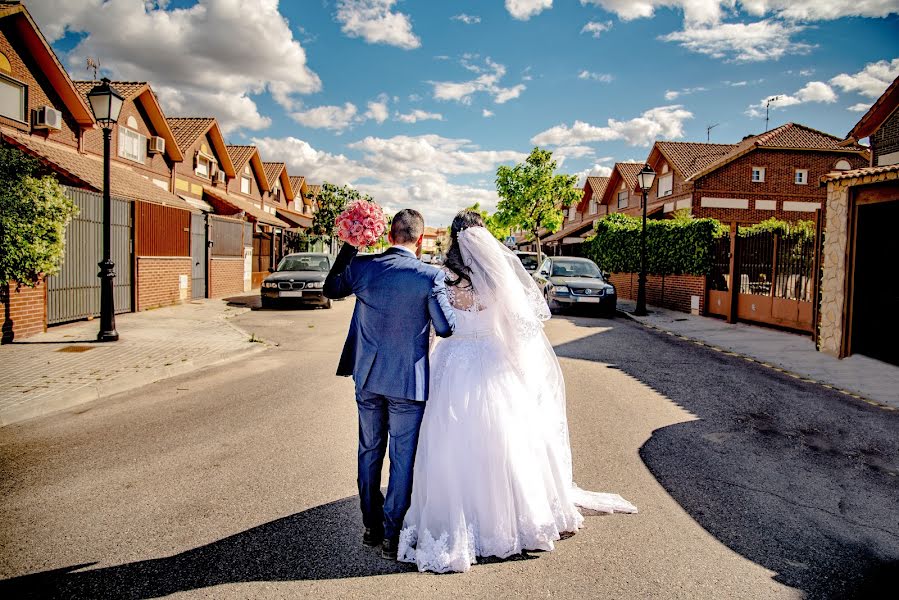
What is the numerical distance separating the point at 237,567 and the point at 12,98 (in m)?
16.6

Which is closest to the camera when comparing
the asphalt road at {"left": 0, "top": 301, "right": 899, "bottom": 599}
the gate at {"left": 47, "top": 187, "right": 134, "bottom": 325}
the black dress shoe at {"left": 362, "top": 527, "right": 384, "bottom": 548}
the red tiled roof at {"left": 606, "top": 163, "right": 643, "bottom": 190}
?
the asphalt road at {"left": 0, "top": 301, "right": 899, "bottom": 599}

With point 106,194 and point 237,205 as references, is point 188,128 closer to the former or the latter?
point 237,205

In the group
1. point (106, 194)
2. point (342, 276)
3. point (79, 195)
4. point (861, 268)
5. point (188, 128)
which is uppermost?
point (188, 128)

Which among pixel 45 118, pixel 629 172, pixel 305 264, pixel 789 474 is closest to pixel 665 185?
pixel 629 172

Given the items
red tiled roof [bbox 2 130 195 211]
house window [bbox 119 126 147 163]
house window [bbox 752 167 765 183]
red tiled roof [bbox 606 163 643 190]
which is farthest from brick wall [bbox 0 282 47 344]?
red tiled roof [bbox 606 163 643 190]

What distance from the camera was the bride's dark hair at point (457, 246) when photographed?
3.48 m

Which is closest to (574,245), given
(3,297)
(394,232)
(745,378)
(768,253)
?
(768,253)

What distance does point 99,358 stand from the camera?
8312 mm

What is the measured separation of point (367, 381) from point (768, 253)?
1282 cm

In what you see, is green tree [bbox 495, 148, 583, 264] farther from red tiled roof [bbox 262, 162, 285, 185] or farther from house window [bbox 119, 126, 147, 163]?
house window [bbox 119, 126, 147, 163]

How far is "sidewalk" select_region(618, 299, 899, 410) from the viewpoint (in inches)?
310

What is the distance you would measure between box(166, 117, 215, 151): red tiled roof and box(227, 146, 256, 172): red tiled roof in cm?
406

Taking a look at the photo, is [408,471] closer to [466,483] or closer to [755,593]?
[466,483]

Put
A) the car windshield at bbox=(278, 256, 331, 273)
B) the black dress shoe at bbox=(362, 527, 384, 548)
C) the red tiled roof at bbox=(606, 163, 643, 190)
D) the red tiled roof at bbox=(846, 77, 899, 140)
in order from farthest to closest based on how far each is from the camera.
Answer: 1. the red tiled roof at bbox=(606, 163, 643, 190)
2. the car windshield at bbox=(278, 256, 331, 273)
3. the red tiled roof at bbox=(846, 77, 899, 140)
4. the black dress shoe at bbox=(362, 527, 384, 548)
